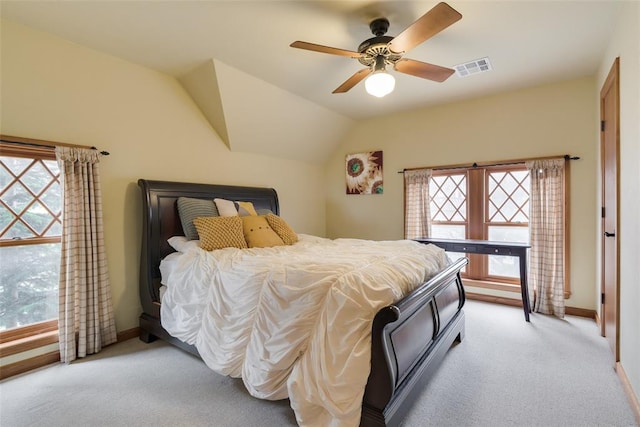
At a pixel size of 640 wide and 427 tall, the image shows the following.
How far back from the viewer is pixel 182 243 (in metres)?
2.68

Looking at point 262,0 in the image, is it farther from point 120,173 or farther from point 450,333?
point 450,333

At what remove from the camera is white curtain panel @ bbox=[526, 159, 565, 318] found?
3258 millimetres

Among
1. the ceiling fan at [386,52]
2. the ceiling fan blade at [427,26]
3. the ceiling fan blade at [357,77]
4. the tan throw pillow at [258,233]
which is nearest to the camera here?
the ceiling fan blade at [427,26]

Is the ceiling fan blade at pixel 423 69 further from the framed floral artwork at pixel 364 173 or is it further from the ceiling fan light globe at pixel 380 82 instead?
the framed floral artwork at pixel 364 173

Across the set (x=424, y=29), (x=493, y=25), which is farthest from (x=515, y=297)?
(x=424, y=29)

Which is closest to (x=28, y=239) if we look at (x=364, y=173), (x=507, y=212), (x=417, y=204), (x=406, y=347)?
(x=406, y=347)

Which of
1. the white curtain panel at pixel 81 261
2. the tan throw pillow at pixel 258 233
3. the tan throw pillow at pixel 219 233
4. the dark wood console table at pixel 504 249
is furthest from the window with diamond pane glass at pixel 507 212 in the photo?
the white curtain panel at pixel 81 261

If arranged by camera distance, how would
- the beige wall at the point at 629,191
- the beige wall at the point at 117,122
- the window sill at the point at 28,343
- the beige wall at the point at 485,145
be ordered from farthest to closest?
the beige wall at the point at 485,145, the beige wall at the point at 117,122, the window sill at the point at 28,343, the beige wall at the point at 629,191

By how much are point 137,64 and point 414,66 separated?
101 inches

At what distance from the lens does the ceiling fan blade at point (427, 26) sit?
1.61m

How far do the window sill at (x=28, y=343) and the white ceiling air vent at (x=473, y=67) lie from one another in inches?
169

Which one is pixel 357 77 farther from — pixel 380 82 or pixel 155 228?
pixel 155 228

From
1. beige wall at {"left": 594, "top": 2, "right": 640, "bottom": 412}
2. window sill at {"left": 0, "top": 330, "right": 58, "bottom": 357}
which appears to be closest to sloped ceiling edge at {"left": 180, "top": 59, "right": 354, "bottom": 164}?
window sill at {"left": 0, "top": 330, "right": 58, "bottom": 357}

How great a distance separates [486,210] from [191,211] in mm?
3542
